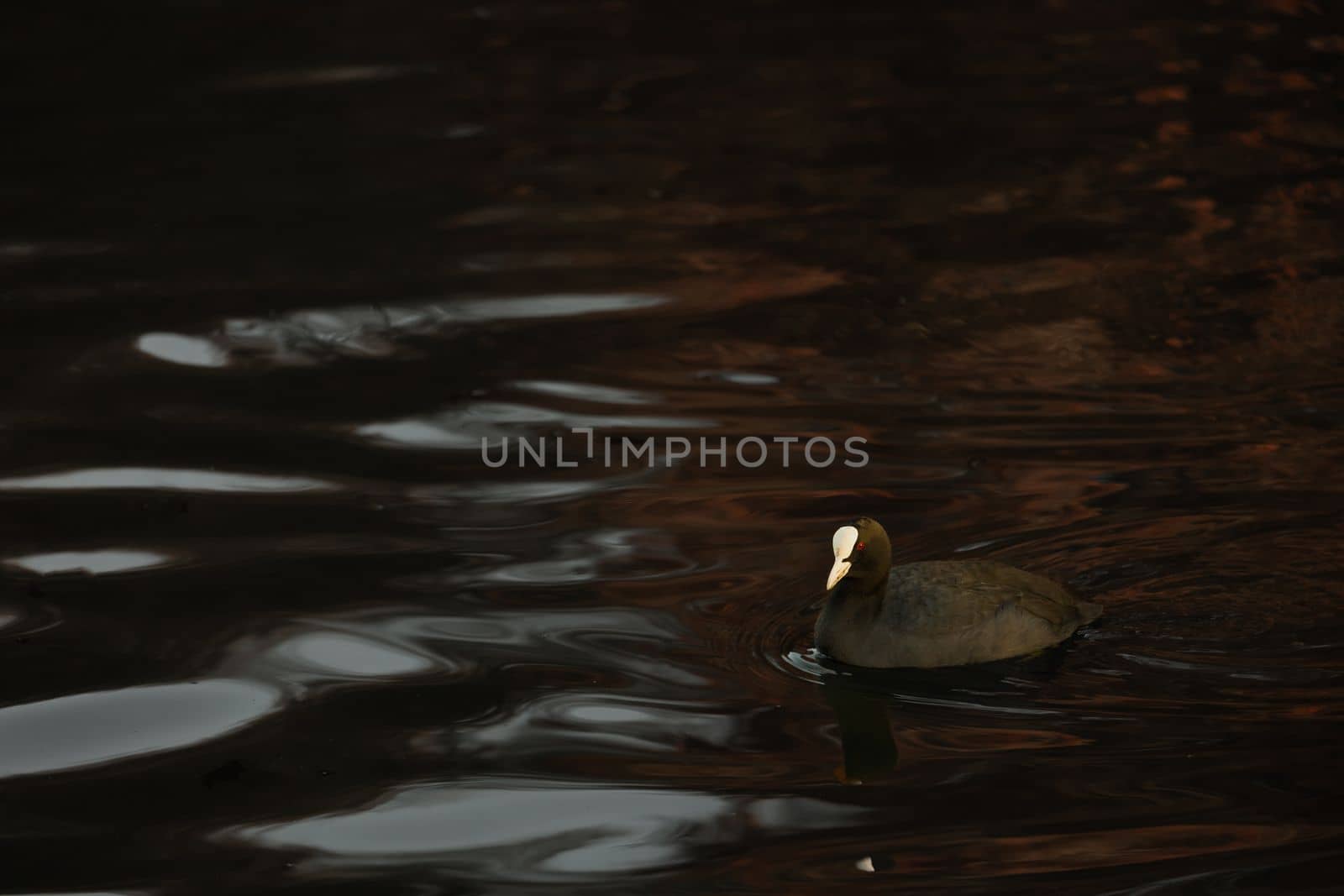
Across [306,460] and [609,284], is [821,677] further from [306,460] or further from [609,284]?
[609,284]

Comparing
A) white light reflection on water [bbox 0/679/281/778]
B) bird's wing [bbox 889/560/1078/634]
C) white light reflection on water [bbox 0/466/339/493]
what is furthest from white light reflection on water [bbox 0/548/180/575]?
bird's wing [bbox 889/560/1078/634]

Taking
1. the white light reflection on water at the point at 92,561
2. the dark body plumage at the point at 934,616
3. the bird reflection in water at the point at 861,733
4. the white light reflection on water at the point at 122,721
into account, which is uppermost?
the white light reflection on water at the point at 92,561

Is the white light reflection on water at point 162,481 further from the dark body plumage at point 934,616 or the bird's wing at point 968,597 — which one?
the bird's wing at point 968,597

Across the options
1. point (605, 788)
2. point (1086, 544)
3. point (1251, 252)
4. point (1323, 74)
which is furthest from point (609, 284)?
point (1323, 74)

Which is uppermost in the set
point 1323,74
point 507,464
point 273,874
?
point 1323,74

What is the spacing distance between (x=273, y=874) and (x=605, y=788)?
34.6 inches

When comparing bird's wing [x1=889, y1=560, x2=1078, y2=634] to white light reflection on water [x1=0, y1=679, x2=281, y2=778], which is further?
bird's wing [x1=889, y1=560, x2=1078, y2=634]

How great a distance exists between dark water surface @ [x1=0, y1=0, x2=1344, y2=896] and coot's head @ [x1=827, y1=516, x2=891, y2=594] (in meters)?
0.29

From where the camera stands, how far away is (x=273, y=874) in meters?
4.52

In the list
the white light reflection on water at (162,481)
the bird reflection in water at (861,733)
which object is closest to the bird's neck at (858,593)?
the bird reflection in water at (861,733)

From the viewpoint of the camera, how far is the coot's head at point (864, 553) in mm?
5244

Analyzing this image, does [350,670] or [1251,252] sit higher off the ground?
[1251,252]

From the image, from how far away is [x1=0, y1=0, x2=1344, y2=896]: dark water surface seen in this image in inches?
185

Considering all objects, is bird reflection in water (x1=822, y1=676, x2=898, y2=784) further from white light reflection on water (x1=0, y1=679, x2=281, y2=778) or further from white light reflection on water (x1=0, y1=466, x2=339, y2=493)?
white light reflection on water (x1=0, y1=466, x2=339, y2=493)
